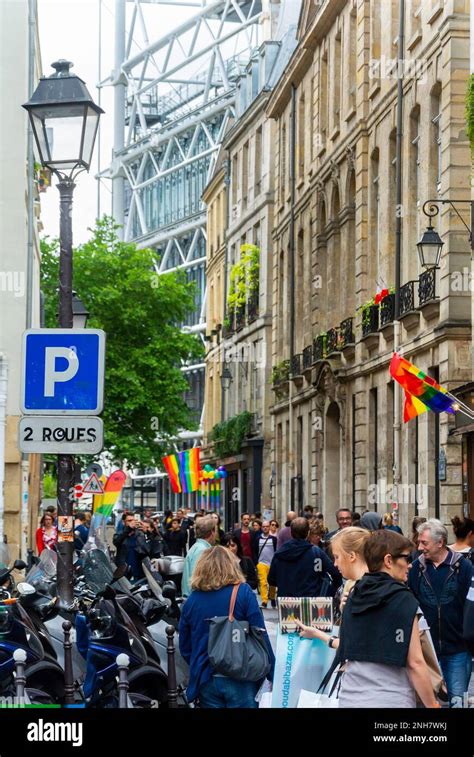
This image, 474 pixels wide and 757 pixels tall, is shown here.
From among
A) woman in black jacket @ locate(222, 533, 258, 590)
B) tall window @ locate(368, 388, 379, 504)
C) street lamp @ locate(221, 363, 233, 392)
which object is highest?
street lamp @ locate(221, 363, 233, 392)

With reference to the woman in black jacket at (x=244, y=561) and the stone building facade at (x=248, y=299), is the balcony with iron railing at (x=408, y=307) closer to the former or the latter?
the woman in black jacket at (x=244, y=561)

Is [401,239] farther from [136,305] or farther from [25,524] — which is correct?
[136,305]

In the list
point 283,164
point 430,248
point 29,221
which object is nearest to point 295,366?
point 283,164

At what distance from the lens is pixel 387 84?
32.8 m

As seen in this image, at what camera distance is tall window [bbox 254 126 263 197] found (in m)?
57.3

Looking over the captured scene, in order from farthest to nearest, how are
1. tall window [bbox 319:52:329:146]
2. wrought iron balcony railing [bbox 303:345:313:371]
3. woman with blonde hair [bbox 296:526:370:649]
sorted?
wrought iron balcony railing [bbox 303:345:313:371], tall window [bbox 319:52:329:146], woman with blonde hair [bbox 296:526:370:649]

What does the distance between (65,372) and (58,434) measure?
0.41 meters

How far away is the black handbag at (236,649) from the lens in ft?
26.7

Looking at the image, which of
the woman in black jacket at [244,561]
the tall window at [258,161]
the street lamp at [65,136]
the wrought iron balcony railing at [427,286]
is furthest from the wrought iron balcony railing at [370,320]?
the tall window at [258,161]

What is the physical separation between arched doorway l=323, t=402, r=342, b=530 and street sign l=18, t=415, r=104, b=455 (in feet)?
94.6

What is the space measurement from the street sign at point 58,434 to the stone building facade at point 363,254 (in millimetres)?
15594

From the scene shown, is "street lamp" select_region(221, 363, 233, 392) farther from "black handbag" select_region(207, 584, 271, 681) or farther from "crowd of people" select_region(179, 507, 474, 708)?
"black handbag" select_region(207, 584, 271, 681)

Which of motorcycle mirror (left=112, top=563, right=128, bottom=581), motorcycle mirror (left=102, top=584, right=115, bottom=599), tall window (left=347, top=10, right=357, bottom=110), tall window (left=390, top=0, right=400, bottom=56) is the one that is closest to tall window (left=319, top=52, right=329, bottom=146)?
tall window (left=347, top=10, right=357, bottom=110)
